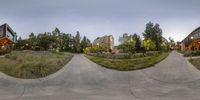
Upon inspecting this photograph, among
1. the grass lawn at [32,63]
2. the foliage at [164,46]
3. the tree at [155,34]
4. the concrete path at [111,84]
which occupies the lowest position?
the concrete path at [111,84]

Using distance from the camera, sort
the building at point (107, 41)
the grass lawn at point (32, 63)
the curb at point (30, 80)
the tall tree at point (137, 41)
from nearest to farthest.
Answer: the curb at point (30, 80) → the tall tree at point (137, 41) → the grass lawn at point (32, 63) → the building at point (107, 41)

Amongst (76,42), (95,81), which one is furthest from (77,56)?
(95,81)

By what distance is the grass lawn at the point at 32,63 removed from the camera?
23.8 m

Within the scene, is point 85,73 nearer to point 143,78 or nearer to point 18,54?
point 143,78

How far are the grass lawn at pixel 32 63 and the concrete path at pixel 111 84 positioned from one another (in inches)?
43.9

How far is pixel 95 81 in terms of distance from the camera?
20625mm

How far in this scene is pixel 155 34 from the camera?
2291cm

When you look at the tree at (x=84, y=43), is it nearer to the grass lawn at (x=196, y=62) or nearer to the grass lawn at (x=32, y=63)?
the grass lawn at (x=32, y=63)

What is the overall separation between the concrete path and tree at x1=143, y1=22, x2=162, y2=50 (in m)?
1.60

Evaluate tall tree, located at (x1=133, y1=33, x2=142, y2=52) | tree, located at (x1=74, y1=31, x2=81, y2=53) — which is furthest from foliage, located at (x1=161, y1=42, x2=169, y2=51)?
tree, located at (x1=74, y1=31, x2=81, y2=53)

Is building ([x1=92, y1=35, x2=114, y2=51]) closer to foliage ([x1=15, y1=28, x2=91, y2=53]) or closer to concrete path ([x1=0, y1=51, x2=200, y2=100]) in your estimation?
foliage ([x1=15, y1=28, x2=91, y2=53])

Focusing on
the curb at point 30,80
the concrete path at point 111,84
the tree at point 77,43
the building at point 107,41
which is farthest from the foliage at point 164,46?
the curb at point 30,80

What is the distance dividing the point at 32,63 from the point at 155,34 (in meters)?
10.9

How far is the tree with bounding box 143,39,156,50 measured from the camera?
21906mm
